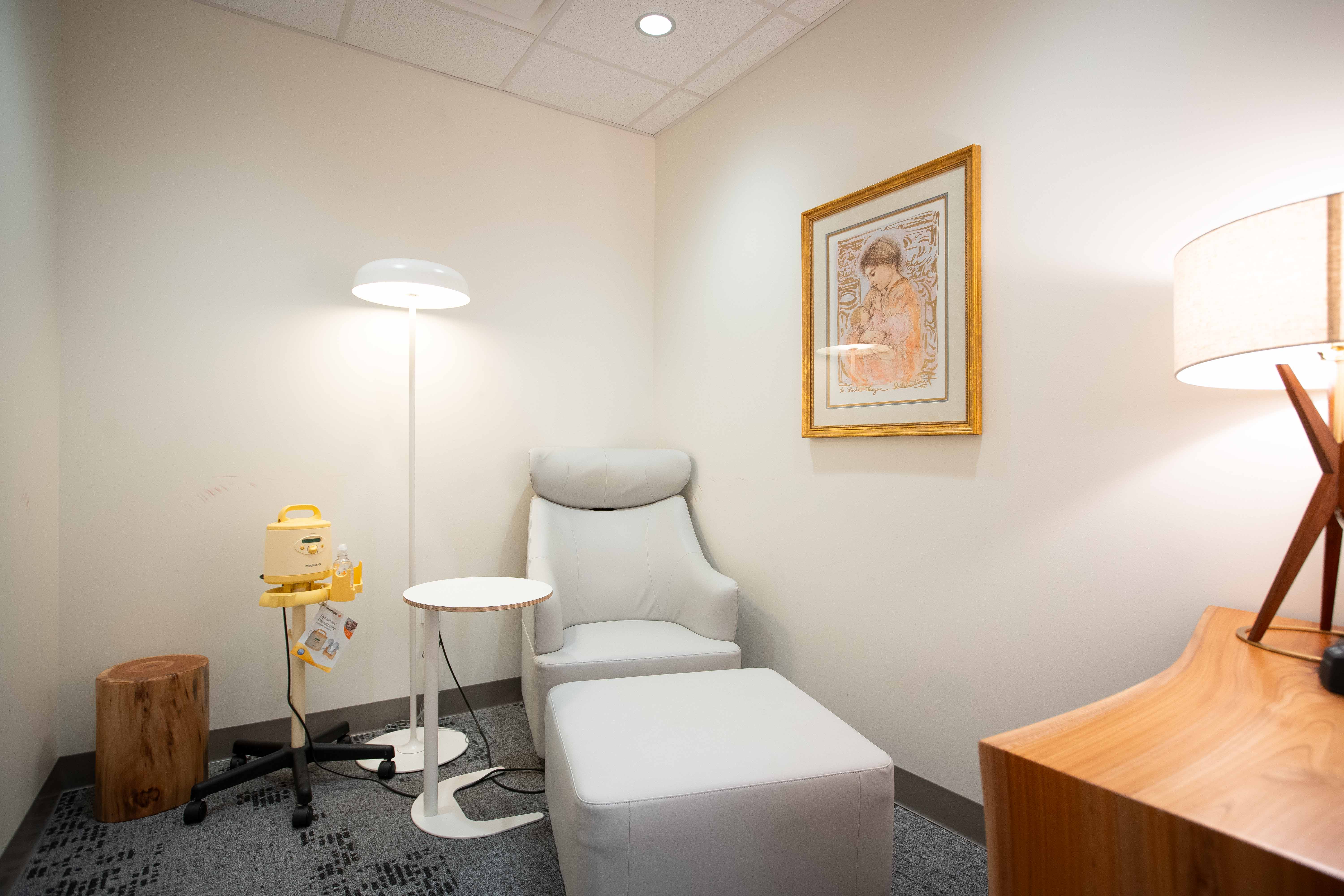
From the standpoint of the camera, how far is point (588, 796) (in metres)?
1.18

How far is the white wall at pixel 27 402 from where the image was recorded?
62.9 inches

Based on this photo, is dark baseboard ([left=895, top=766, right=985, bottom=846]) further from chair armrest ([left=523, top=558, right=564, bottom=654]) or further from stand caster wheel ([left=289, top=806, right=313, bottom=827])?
stand caster wheel ([left=289, top=806, right=313, bottom=827])

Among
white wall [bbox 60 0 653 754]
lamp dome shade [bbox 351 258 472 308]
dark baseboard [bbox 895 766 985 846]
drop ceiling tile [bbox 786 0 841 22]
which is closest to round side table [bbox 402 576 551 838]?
white wall [bbox 60 0 653 754]

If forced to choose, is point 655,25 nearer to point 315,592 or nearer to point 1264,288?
point 1264,288

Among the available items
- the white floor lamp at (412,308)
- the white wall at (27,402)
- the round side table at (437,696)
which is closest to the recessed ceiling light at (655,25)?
the white floor lamp at (412,308)

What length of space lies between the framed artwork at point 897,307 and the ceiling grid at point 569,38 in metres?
0.70

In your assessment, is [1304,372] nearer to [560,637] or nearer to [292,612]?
[560,637]

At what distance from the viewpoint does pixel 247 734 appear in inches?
88.8

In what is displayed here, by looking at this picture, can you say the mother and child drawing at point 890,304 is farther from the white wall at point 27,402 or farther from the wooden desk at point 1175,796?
the white wall at point 27,402

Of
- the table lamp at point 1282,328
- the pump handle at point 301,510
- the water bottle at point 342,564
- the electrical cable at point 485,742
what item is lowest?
the electrical cable at point 485,742

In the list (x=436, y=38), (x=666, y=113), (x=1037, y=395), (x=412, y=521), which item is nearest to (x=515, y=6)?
(x=436, y=38)

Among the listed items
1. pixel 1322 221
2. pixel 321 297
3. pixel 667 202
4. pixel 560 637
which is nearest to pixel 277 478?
pixel 321 297

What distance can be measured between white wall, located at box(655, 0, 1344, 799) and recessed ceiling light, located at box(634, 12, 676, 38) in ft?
1.45

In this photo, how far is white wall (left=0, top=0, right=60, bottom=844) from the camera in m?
1.60
